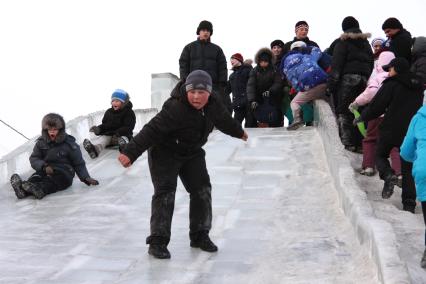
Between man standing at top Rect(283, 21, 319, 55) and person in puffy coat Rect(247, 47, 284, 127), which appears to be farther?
person in puffy coat Rect(247, 47, 284, 127)

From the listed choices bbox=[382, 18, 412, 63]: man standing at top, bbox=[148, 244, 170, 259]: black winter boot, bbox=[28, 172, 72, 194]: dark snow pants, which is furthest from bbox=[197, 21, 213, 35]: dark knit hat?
bbox=[148, 244, 170, 259]: black winter boot

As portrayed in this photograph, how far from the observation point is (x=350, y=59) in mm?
9734

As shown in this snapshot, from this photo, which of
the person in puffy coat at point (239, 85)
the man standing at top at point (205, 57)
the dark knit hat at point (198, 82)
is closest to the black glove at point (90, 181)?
the man standing at top at point (205, 57)

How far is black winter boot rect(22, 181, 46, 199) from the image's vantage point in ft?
28.5

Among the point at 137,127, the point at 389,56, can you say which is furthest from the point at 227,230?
the point at 137,127

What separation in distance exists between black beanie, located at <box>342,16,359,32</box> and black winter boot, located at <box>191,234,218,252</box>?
466 centimetres

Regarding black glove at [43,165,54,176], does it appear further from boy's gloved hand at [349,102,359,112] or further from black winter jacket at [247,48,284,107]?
black winter jacket at [247,48,284,107]

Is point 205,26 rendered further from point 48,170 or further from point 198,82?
point 198,82

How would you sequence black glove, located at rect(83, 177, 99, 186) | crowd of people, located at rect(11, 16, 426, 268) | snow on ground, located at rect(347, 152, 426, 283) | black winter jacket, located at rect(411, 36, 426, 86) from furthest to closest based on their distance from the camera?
black glove, located at rect(83, 177, 99, 186) → black winter jacket, located at rect(411, 36, 426, 86) → crowd of people, located at rect(11, 16, 426, 268) → snow on ground, located at rect(347, 152, 426, 283)

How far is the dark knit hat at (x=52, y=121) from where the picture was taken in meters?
9.11

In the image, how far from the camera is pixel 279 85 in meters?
12.3

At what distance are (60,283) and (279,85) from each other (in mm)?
7456

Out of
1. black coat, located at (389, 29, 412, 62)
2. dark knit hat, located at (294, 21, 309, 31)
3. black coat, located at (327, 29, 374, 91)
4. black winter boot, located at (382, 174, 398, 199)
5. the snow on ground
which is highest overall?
dark knit hat, located at (294, 21, 309, 31)

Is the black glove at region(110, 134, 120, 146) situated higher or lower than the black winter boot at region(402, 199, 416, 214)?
lower
